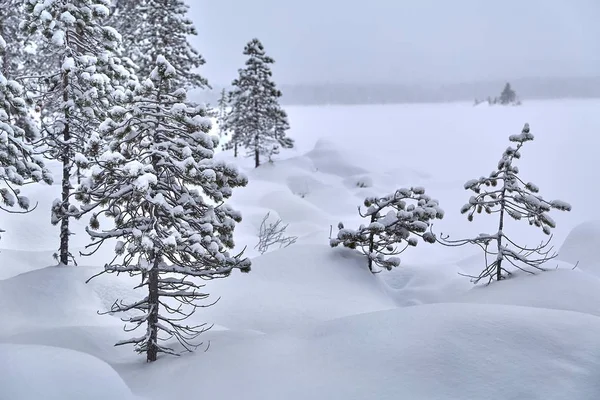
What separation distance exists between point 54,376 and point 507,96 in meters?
119

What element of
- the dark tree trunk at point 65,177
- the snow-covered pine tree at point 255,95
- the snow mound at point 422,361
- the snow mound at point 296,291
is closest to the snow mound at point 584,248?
the snow mound at point 296,291

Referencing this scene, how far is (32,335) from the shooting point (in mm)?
8789

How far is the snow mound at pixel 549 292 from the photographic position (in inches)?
371

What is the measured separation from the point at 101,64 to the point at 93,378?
10.3 metres

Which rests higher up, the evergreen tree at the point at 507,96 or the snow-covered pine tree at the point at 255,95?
the evergreen tree at the point at 507,96

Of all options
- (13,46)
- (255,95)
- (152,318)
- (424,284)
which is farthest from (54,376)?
(255,95)

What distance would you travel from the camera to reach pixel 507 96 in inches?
4245

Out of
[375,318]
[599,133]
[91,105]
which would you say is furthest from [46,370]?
[599,133]

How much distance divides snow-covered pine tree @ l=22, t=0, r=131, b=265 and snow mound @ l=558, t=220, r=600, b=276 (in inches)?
644

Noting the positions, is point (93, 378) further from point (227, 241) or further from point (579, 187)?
point (579, 187)

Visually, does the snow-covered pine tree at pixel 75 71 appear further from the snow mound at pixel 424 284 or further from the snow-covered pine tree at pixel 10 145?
the snow mound at pixel 424 284

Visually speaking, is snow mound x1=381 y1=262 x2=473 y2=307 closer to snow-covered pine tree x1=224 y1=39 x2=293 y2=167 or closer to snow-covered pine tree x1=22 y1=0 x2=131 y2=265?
snow-covered pine tree x1=22 y1=0 x2=131 y2=265

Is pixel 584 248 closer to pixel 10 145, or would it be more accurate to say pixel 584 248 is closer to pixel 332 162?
pixel 10 145

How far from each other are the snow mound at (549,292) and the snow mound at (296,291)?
2.77m
